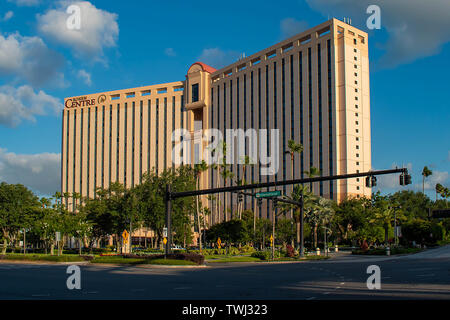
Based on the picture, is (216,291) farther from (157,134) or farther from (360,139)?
(157,134)

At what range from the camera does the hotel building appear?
101812 millimetres

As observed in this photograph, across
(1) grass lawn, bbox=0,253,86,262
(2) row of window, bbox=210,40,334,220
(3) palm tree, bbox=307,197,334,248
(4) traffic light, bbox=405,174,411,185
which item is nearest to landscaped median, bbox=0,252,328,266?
(1) grass lawn, bbox=0,253,86,262

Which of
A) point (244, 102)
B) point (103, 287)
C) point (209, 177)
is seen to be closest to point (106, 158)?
point (209, 177)

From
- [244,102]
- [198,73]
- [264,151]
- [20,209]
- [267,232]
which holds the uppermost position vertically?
[198,73]

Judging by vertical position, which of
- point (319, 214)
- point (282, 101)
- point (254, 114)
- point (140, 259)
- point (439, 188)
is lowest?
point (140, 259)

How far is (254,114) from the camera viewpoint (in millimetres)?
120938

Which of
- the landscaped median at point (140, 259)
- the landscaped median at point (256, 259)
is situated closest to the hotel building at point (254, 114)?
the landscaped median at point (256, 259)

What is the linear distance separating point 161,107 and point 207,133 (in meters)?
19.1

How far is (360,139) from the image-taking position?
103 m

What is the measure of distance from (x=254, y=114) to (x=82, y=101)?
65291mm

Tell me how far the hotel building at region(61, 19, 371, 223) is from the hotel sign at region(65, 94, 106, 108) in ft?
1.12

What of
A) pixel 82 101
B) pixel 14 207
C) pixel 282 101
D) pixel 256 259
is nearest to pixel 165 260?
pixel 256 259

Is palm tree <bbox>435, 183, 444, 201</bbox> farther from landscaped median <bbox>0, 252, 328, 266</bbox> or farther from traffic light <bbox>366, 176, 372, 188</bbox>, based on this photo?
traffic light <bbox>366, 176, 372, 188</bbox>

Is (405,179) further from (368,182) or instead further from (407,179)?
(368,182)
